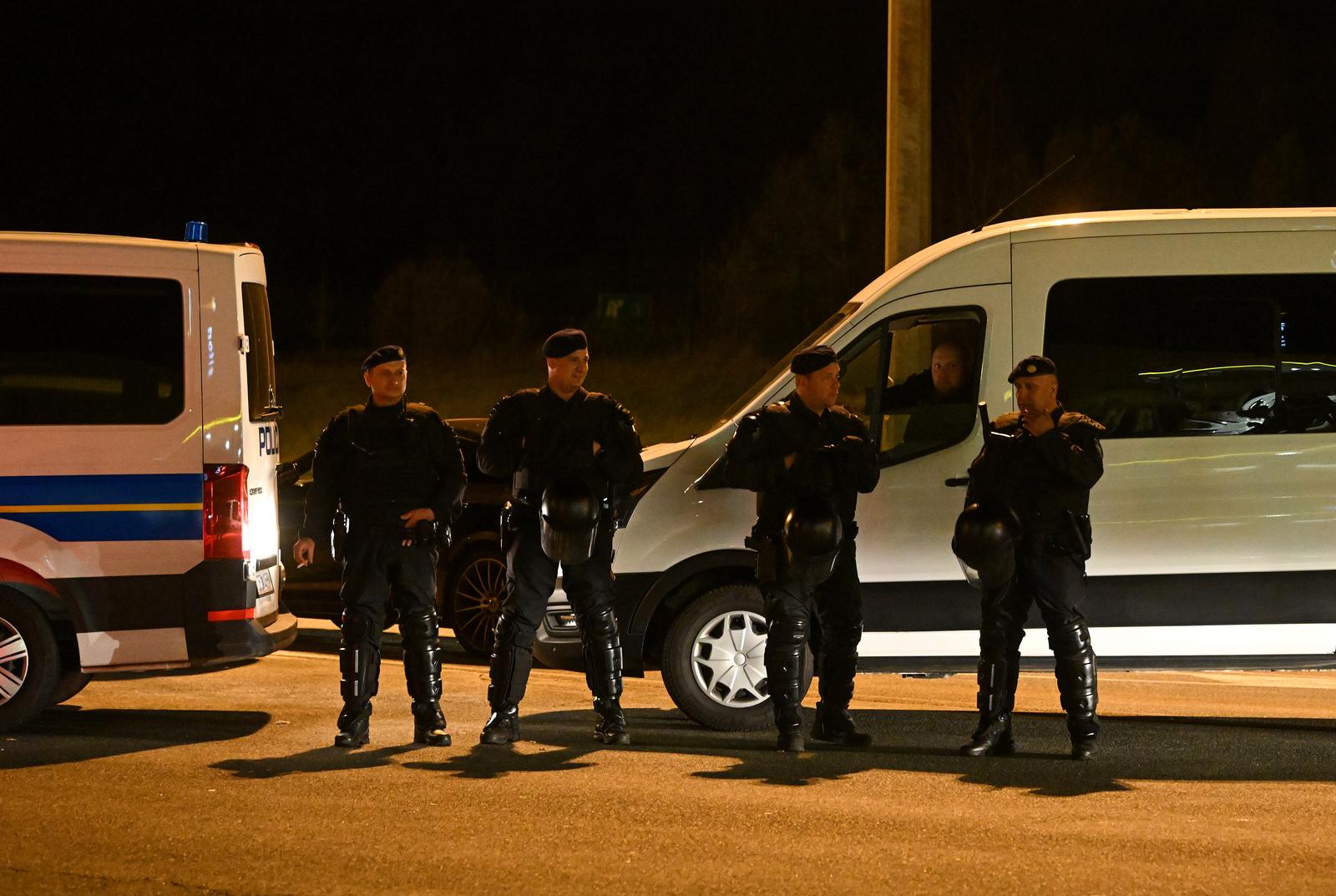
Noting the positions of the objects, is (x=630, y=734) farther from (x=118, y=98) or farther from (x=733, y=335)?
(x=118, y=98)

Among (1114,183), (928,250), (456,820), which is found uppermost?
(1114,183)

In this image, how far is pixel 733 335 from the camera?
28531 millimetres

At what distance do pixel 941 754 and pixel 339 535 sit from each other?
2790mm

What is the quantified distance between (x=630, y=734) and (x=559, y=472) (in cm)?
130

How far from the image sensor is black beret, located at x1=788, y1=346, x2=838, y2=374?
7656 millimetres

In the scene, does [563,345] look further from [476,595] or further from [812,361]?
[476,595]

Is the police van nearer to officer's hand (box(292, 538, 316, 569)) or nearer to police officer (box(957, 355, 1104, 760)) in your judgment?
officer's hand (box(292, 538, 316, 569))

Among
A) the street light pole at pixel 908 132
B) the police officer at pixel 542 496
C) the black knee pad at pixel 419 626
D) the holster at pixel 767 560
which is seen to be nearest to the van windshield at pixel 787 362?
the police officer at pixel 542 496

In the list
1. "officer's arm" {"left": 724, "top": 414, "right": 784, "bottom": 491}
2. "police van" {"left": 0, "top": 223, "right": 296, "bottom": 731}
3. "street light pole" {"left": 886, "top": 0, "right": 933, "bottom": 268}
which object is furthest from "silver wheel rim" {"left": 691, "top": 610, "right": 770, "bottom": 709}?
"street light pole" {"left": 886, "top": 0, "right": 933, "bottom": 268}

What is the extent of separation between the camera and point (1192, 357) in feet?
26.5

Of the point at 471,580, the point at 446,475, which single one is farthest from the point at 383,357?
the point at 471,580

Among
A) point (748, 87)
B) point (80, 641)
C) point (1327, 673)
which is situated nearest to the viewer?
point (80, 641)

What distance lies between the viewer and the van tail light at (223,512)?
8031 mm

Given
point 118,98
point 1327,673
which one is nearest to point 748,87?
point 118,98
